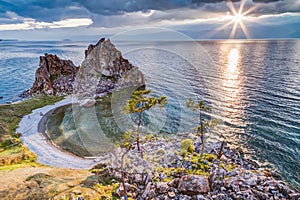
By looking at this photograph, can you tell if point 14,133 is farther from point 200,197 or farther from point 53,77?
point 53,77

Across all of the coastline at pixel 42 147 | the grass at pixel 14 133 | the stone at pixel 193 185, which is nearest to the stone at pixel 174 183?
the stone at pixel 193 185

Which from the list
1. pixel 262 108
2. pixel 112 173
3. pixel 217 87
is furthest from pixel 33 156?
pixel 217 87

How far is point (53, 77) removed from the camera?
97.5m

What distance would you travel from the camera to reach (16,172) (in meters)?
34.2

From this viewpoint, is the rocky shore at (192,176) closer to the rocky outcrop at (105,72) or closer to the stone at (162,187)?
the stone at (162,187)

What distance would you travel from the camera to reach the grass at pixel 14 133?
41.7 meters

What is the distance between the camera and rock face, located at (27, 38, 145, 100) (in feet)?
303

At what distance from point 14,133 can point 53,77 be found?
47519 mm

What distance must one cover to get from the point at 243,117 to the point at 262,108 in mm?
8028

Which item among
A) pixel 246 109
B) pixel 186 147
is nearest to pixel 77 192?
pixel 186 147

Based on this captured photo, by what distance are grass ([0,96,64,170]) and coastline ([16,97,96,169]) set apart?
4.63 ft

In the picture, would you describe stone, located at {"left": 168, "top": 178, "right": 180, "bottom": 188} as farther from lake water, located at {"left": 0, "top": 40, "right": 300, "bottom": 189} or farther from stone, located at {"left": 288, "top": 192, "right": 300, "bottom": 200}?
lake water, located at {"left": 0, "top": 40, "right": 300, "bottom": 189}

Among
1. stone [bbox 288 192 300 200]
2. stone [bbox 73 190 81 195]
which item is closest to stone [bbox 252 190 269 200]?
stone [bbox 288 192 300 200]

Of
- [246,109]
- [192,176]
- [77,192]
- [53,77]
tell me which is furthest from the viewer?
[53,77]
